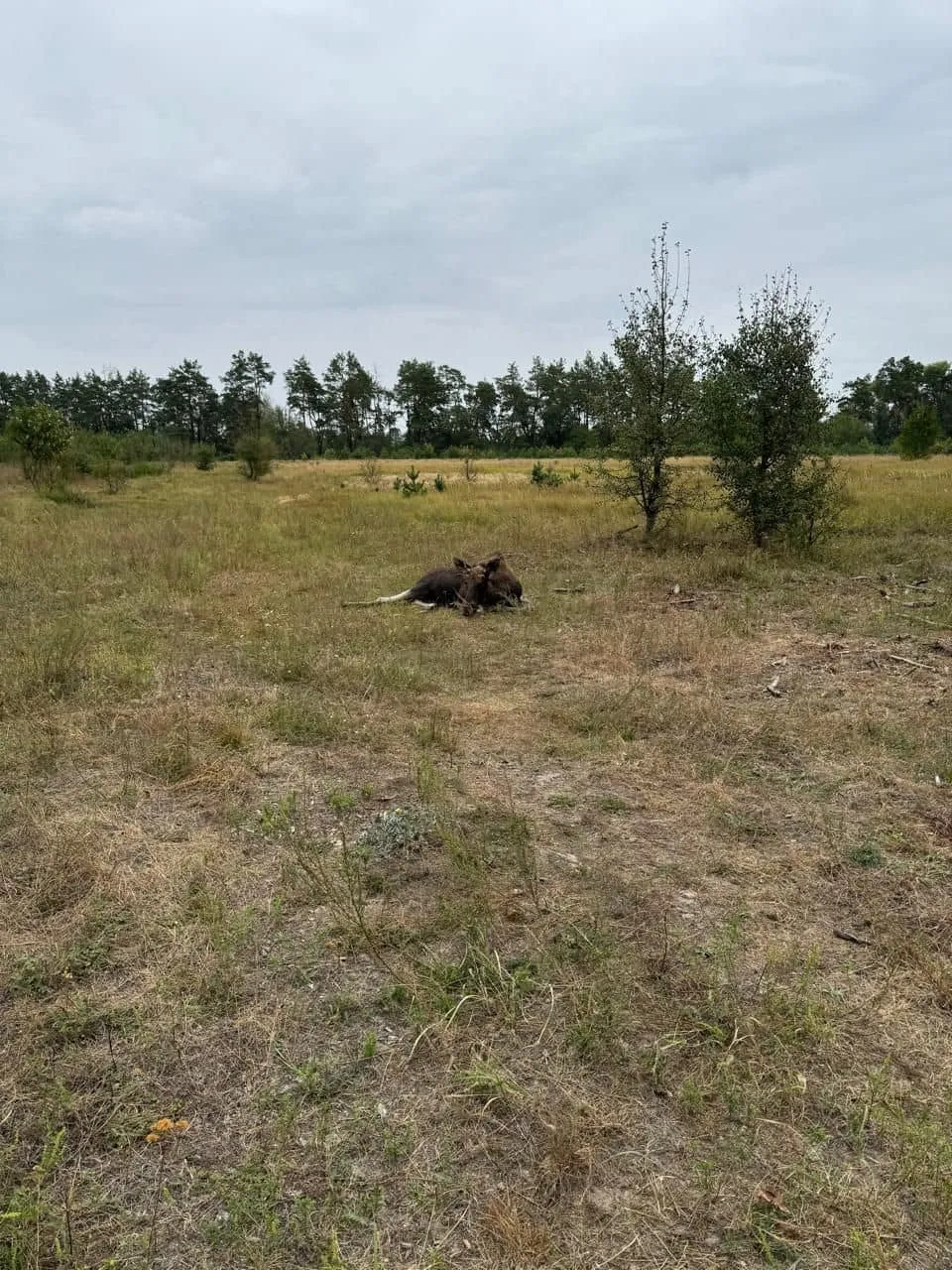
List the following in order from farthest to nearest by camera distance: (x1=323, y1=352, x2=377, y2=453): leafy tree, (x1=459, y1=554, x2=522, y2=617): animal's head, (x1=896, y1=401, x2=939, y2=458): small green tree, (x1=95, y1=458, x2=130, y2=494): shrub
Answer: (x1=323, y1=352, x2=377, y2=453): leafy tree → (x1=896, y1=401, x2=939, y2=458): small green tree → (x1=95, y1=458, x2=130, y2=494): shrub → (x1=459, y1=554, x2=522, y2=617): animal's head

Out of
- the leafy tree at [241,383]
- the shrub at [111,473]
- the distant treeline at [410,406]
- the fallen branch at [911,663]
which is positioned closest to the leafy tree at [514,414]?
the distant treeline at [410,406]

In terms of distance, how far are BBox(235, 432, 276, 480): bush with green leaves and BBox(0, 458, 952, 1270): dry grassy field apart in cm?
3281

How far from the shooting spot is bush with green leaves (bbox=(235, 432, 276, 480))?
38062 mm

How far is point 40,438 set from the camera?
26.8 meters

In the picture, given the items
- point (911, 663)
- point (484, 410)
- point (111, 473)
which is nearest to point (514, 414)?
point (484, 410)

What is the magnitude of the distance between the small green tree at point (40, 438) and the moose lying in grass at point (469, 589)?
74.7 ft

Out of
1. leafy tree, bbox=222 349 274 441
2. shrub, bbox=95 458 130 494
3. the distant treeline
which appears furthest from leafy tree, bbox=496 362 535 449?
shrub, bbox=95 458 130 494

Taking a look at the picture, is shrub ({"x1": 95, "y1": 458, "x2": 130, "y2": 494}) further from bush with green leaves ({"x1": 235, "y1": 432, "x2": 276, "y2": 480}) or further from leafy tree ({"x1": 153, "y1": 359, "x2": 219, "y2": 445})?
leafy tree ({"x1": 153, "y1": 359, "x2": 219, "y2": 445})

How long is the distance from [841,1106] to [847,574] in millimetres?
9961

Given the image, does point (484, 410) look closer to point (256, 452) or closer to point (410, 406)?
point (410, 406)

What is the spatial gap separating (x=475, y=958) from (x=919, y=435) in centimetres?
4243

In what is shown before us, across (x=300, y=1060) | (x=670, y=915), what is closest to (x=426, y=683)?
(x=670, y=915)

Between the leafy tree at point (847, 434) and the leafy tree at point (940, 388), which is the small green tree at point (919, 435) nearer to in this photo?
the leafy tree at point (847, 434)

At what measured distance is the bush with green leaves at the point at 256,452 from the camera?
38062mm
